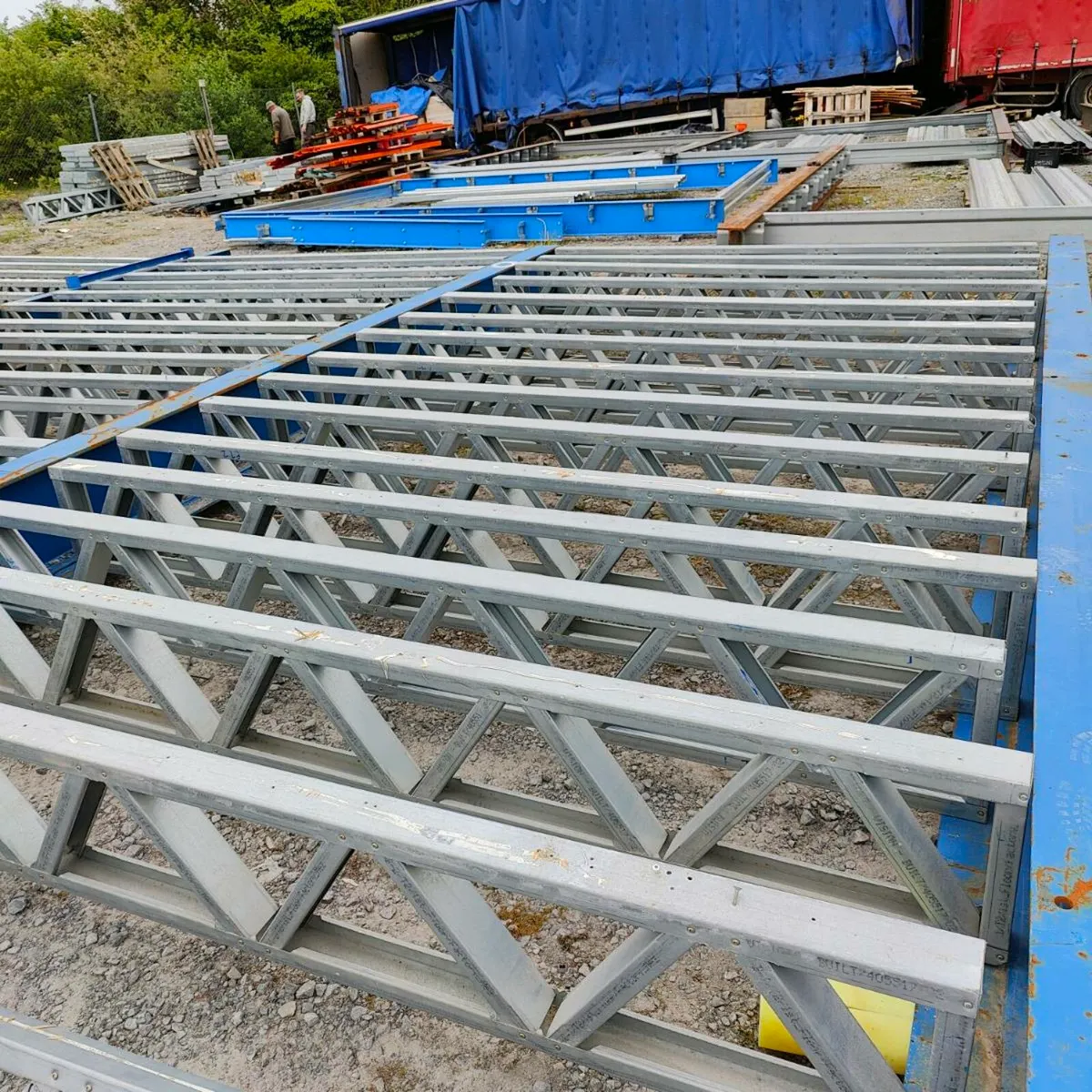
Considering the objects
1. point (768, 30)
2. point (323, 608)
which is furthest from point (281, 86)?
point (323, 608)

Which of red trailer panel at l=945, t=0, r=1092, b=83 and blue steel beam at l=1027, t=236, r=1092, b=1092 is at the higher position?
red trailer panel at l=945, t=0, r=1092, b=83

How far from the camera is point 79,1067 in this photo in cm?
183

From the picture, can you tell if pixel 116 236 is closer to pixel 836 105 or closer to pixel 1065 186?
pixel 836 105

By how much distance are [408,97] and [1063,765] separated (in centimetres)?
2657

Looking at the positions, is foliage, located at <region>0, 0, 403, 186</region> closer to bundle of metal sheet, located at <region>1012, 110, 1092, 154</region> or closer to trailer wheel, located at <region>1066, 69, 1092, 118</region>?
trailer wheel, located at <region>1066, 69, 1092, 118</region>

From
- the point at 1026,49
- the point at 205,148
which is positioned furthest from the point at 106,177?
the point at 1026,49

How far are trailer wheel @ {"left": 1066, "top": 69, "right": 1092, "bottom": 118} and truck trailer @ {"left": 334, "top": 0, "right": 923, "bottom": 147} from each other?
3532mm

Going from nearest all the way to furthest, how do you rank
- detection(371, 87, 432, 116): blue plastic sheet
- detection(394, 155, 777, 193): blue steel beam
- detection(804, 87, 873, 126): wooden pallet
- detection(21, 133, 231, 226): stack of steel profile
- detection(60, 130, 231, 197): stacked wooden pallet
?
detection(394, 155, 777, 193): blue steel beam, detection(804, 87, 873, 126): wooden pallet, detection(21, 133, 231, 226): stack of steel profile, detection(60, 130, 231, 197): stacked wooden pallet, detection(371, 87, 432, 116): blue plastic sheet

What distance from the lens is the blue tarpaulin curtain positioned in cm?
1942

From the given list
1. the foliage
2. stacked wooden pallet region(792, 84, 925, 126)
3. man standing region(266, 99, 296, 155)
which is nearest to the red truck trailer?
stacked wooden pallet region(792, 84, 925, 126)

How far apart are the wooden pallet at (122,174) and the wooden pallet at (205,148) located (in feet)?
9.04

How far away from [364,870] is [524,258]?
5417 mm

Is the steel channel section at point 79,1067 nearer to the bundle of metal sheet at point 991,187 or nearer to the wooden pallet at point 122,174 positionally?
the bundle of metal sheet at point 991,187

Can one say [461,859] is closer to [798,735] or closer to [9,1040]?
[798,735]
